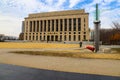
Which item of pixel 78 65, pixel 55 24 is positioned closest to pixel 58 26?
pixel 55 24

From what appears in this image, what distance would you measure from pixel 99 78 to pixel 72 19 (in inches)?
5263

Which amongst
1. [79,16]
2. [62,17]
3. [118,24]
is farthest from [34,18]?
[118,24]

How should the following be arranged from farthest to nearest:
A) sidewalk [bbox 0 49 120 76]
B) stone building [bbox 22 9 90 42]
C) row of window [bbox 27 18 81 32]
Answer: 1. row of window [bbox 27 18 81 32]
2. stone building [bbox 22 9 90 42]
3. sidewalk [bbox 0 49 120 76]

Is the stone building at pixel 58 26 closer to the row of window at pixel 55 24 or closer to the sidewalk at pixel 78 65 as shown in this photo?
the row of window at pixel 55 24

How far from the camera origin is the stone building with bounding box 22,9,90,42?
139m

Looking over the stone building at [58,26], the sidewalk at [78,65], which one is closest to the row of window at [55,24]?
the stone building at [58,26]

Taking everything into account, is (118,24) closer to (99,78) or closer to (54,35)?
(54,35)

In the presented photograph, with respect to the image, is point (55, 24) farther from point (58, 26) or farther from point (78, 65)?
point (78, 65)

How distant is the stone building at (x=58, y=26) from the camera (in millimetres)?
139375

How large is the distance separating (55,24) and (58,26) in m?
2.78

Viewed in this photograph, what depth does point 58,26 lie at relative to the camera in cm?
14700

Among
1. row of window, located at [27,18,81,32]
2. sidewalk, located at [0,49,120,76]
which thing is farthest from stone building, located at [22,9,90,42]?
sidewalk, located at [0,49,120,76]

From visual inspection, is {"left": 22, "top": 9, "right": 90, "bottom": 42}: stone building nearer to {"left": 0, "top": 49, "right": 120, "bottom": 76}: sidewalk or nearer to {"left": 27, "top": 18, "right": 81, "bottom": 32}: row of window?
{"left": 27, "top": 18, "right": 81, "bottom": 32}: row of window

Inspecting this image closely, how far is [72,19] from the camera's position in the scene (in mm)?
Answer: 141625
